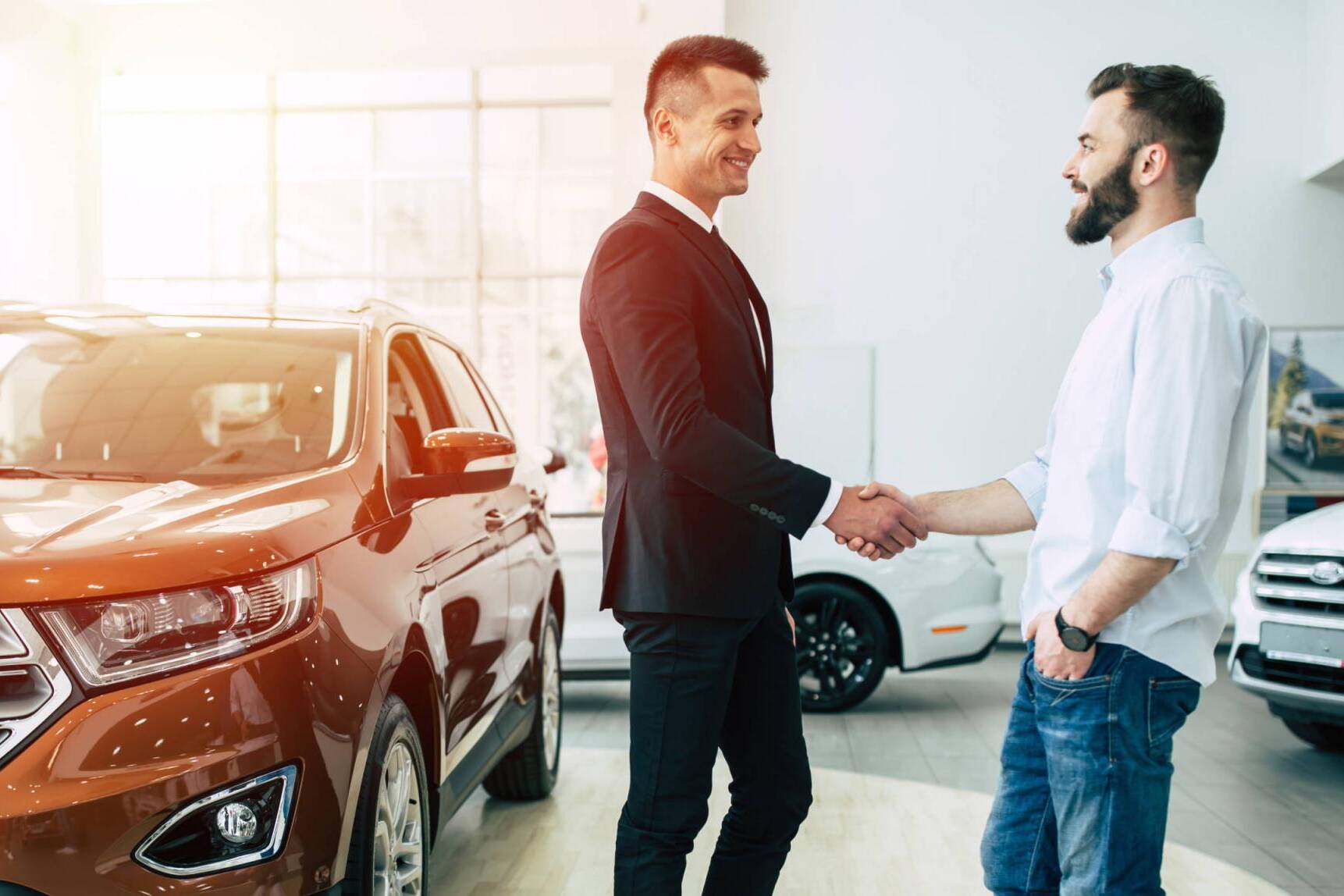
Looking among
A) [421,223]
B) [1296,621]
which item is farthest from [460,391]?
[421,223]

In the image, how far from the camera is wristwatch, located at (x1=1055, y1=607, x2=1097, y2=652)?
1.80m

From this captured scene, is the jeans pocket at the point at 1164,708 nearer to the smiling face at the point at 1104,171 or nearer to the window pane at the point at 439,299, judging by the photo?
the smiling face at the point at 1104,171

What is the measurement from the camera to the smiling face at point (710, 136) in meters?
2.29

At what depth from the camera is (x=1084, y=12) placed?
9.46 m

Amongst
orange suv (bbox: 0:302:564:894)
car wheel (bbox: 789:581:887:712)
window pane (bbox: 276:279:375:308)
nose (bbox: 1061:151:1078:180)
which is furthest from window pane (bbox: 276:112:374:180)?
nose (bbox: 1061:151:1078:180)

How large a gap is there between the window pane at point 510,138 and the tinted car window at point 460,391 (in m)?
7.60

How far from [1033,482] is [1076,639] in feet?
1.92

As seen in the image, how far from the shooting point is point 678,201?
2.30 m


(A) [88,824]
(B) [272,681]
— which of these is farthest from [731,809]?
(A) [88,824]

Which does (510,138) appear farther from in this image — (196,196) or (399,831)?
(399,831)

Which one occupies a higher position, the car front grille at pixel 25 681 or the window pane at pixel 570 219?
the window pane at pixel 570 219

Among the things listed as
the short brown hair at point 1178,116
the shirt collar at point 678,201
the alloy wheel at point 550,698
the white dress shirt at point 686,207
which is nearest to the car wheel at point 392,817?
the white dress shirt at point 686,207

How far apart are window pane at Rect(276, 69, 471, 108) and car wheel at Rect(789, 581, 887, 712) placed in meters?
6.82

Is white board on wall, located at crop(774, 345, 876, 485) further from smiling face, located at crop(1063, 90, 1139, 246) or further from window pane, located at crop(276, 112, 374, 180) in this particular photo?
smiling face, located at crop(1063, 90, 1139, 246)
